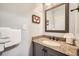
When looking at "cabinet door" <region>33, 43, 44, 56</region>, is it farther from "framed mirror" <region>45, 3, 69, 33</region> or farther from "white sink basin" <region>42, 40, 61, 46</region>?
"framed mirror" <region>45, 3, 69, 33</region>

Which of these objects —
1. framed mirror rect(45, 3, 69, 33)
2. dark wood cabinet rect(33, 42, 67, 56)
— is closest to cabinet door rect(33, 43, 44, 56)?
dark wood cabinet rect(33, 42, 67, 56)

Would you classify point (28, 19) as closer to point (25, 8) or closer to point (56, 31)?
point (25, 8)

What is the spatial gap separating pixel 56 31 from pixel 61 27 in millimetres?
74

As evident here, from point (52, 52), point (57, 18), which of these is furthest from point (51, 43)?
point (57, 18)

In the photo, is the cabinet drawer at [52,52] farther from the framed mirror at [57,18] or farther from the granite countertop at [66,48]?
the framed mirror at [57,18]

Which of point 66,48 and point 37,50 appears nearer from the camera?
point 66,48

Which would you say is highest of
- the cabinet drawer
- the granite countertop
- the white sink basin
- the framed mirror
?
the framed mirror

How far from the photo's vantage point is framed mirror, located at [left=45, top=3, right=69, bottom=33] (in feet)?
4.26

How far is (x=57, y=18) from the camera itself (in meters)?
1.34

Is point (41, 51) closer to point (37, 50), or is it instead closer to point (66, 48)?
point (37, 50)

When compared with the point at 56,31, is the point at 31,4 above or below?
above

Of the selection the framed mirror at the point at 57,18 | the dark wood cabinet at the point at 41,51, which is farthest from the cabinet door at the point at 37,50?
the framed mirror at the point at 57,18

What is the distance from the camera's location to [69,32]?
1271 mm

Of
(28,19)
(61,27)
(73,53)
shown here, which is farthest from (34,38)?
(73,53)
